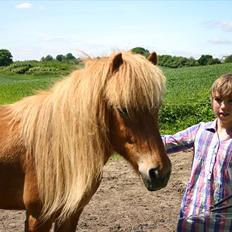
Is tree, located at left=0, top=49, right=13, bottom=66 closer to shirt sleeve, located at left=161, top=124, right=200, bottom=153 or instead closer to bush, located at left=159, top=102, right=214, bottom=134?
bush, located at left=159, top=102, right=214, bottom=134

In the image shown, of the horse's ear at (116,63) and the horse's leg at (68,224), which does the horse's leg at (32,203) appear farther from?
the horse's ear at (116,63)

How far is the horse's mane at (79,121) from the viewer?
101 inches

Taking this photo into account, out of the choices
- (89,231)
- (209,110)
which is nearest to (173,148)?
(89,231)

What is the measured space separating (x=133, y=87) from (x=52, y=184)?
0.91 m

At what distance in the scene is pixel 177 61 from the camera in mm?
52500

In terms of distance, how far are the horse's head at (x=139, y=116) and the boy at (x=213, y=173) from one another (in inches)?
18.7

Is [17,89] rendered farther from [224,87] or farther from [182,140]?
[224,87]

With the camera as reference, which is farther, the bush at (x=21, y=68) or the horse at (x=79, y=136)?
the bush at (x=21, y=68)

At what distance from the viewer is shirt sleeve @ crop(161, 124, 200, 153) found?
3055 millimetres

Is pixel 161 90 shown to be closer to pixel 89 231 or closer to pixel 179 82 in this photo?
pixel 89 231

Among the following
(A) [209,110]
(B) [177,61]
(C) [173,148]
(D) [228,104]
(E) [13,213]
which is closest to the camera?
(D) [228,104]

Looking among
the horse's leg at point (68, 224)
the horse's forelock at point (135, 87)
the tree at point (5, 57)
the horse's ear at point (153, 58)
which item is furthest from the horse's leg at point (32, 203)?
the tree at point (5, 57)

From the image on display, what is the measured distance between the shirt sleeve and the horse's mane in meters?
0.54

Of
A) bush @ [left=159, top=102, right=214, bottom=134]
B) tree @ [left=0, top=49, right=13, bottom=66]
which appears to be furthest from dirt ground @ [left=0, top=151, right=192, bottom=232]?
tree @ [left=0, top=49, right=13, bottom=66]
